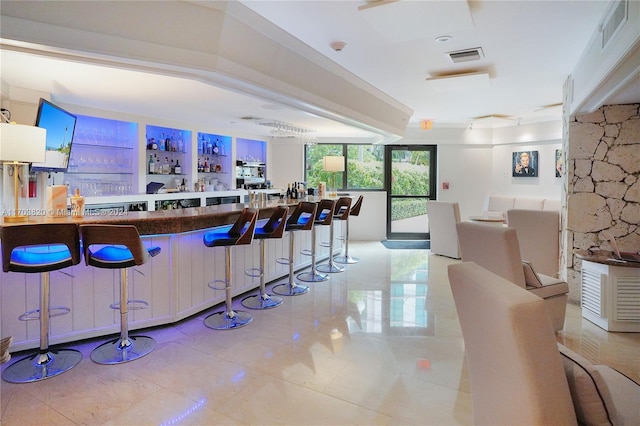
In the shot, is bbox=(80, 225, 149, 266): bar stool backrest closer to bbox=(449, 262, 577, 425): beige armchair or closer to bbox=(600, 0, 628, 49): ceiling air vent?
bbox=(449, 262, 577, 425): beige armchair

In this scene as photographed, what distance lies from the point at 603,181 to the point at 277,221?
3.77 metres

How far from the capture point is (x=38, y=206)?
4.97 meters

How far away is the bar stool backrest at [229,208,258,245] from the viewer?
3.69 metres

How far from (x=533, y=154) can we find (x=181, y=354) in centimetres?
789

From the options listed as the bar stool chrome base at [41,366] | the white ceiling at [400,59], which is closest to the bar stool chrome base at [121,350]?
the bar stool chrome base at [41,366]

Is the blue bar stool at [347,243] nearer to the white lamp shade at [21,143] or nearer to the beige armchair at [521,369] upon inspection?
the white lamp shade at [21,143]

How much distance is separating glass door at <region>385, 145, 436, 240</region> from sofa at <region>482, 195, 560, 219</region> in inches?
49.7

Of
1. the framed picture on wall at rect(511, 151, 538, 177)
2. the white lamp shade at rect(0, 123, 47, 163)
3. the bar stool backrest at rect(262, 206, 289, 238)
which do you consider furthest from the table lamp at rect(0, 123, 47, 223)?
the framed picture on wall at rect(511, 151, 538, 177)

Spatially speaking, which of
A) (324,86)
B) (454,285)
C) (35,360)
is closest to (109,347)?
(35,360)

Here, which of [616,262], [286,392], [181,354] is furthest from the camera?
[616,262]

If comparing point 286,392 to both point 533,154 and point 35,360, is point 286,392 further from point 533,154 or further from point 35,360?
point 533,154

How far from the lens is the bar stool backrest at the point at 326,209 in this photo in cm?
544

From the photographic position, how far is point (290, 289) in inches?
193

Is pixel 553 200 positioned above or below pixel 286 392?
above
